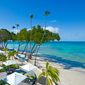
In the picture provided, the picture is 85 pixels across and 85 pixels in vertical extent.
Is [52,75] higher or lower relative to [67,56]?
higher

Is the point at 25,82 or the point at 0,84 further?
the point at 25,82

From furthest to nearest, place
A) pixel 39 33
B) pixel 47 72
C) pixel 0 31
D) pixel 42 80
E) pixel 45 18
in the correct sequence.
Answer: pixel 0 31, pixel 39 33, pixel 45 18, pixel 42 80, pixel 47 72

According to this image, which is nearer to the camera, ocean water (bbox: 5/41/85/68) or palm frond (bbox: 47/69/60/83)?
palm frond (bbox: 47/69/60/83)

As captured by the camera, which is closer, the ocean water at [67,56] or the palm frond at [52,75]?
the palm frond at [52,75]

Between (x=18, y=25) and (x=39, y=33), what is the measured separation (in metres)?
17.9

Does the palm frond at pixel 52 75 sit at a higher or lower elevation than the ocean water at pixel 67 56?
higher

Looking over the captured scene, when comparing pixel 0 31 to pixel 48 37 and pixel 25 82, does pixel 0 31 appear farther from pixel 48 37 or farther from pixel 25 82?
pixel 25 82

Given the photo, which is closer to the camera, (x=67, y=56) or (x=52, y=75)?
(x=52, y=75)

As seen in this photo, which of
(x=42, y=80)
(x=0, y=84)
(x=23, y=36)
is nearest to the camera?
(x=0, y=84)

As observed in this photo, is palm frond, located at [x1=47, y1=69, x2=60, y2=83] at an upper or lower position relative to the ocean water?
upper

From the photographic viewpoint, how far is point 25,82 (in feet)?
23.7

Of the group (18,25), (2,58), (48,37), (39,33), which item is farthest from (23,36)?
(18,25)

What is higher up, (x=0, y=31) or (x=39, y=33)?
(x=0, y=31)

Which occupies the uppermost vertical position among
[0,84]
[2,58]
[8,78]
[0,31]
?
[0,31]
